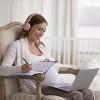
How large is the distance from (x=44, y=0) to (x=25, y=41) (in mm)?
1640

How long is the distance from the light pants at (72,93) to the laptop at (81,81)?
0.03m

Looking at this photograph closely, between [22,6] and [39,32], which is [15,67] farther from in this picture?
[22,6]

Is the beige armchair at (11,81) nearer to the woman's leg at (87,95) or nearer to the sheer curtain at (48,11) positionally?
the woman's leg at (87,95)

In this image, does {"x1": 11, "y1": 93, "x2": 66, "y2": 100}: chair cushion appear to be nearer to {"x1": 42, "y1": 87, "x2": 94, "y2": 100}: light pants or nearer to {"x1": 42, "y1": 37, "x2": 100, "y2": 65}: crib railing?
{"x1": 42, "y1": 87, "x2": 94, "y2": 100}: light pants

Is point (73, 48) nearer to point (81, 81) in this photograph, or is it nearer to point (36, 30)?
point (36, 30)

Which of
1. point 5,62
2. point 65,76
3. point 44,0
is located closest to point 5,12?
point 44,0

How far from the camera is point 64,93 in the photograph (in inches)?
95.0

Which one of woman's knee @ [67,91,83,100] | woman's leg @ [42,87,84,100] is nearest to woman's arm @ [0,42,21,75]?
woman's leg @ [42,87,84,100]

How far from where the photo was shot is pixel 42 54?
2.71m

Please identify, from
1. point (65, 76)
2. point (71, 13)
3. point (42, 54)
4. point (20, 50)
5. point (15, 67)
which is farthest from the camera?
point (71, 13)

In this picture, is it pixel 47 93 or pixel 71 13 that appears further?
pixel 71 13

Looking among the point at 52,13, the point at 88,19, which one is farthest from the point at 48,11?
the point at 88,19

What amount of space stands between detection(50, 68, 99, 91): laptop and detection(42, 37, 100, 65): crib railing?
1474 millimetres

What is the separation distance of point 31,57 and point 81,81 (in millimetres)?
454
